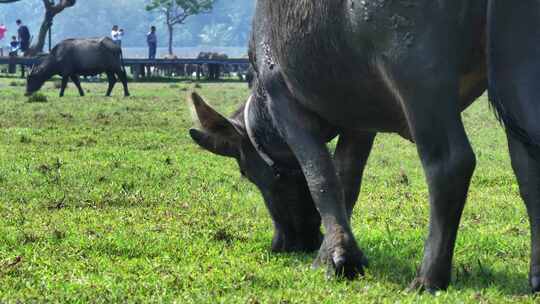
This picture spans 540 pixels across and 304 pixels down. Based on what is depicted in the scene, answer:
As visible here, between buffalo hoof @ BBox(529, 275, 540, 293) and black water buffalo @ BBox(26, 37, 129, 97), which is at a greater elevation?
buffalo hoof @ BBox(529, 275, 540, 293)

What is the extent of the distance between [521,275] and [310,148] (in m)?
1.32

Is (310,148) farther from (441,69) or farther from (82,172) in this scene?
(82,172)

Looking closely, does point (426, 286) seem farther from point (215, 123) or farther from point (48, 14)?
point (48, 14)

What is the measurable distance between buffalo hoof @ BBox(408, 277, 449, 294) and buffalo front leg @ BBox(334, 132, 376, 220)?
1.29 metres

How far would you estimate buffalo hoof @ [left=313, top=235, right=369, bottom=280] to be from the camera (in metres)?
5.44

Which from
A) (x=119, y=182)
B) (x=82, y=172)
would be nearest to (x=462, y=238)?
(x=119, y=182)

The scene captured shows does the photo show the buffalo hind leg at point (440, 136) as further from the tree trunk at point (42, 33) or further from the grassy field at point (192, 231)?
the tree trunk at point (42, 33)

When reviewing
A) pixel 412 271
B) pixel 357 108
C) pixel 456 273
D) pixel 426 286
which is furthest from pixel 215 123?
pixel 426 286

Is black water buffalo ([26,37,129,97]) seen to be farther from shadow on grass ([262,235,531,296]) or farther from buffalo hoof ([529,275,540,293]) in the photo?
buffalo hoof ([529,275,540,293])

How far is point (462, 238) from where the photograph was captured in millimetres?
6719

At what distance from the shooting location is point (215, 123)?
6.38m

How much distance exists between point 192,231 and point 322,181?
1.66m

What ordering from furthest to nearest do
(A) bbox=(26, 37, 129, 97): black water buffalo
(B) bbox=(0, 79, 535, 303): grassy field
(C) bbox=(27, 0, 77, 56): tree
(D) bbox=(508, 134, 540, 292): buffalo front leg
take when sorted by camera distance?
(C) bbox=(27, 0, 77, 56): tree, (A) bbox=(26, 37, 129, 97): black water buffalo, (B) bbox=(0, 79, 535, 303): grassy field, (D) bbox=(508, 134, 540, 292): buffalo front leg

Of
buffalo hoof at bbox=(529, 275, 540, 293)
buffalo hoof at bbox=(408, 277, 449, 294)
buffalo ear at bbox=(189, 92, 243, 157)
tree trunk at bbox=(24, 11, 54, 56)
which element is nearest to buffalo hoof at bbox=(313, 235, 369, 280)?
buffalo hoof at bbox=(408, 277, 449, 294)
